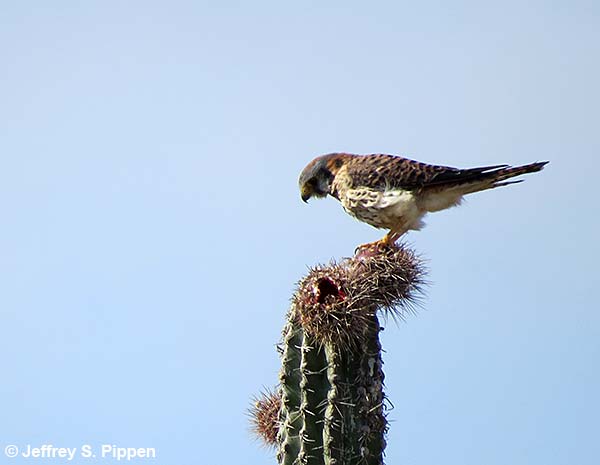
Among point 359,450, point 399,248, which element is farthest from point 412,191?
point 359,450

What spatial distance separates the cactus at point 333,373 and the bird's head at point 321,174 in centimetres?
355

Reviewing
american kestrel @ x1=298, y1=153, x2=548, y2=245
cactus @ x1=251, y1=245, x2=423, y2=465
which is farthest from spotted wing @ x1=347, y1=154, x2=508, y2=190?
cactus @ x1=251, y1=245, x2=423, y2=465

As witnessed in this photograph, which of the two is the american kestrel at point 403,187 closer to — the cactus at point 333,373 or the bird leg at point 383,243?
the bird leg at point 383,243

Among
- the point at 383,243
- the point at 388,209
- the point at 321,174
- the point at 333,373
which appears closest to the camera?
the point at 333,373

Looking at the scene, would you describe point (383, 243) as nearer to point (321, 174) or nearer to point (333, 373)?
point (333, 373)

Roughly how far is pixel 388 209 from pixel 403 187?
0.28 m

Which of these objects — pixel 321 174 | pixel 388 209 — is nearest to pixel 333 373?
pixel 388 209

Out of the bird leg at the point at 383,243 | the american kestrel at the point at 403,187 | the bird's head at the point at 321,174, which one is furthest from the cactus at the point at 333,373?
the bird's head at the point at 321,174

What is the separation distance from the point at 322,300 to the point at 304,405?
0.66 meters

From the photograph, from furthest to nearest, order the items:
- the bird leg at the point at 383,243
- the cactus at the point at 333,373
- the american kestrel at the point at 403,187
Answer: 1. the american kestrel at the point at 403,187
2. the bird leg at the point at 383,243
3. the cactus at the point at 333,373

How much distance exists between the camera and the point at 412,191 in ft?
31.4

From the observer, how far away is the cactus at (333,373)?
20.6ft

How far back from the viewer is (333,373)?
20.9ft

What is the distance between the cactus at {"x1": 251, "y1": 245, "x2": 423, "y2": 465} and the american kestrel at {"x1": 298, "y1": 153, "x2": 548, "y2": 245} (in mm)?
2580
